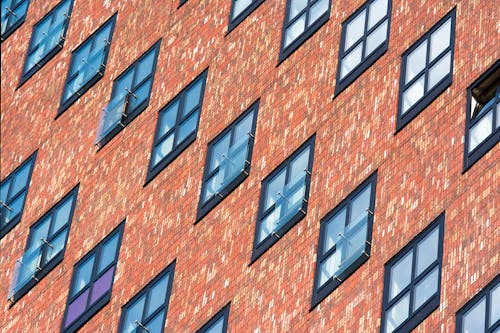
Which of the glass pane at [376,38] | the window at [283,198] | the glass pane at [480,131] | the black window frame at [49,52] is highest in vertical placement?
the black window frame at [49,52]

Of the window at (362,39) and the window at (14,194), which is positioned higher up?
the window at (14,194)

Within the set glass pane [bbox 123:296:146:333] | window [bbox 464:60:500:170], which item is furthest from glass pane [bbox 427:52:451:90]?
glass pane [bbox 123:296:146:333]

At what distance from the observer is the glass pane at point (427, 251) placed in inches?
1703

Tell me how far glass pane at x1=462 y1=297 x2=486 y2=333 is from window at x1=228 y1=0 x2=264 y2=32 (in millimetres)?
15540

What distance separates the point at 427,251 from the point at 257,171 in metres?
7.48

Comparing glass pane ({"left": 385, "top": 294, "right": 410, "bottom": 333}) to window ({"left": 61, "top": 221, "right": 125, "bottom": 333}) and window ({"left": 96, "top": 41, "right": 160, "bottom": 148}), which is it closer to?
window ({"left": 61, "top": 221, "right": 125, "bottom": 333})

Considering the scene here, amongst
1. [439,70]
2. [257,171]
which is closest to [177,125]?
[257,171]

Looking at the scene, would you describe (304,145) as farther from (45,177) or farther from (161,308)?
(45,177)

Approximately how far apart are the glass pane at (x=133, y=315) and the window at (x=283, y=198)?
366cm

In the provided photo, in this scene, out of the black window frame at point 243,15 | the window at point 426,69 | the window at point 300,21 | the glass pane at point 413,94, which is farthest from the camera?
the black window frame at point 243,15

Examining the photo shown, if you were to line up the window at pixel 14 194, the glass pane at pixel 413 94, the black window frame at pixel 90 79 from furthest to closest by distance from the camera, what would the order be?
the black window frame at pixel 90 79 < the window at pixel 14 194 < the glass pane at pixel 413 94

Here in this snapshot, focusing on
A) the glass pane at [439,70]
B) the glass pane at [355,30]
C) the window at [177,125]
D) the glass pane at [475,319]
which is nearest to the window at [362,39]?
the glass pane at [355,30]

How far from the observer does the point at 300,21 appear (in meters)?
52.7

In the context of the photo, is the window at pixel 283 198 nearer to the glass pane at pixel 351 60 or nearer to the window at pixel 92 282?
the glass pane at pixel 351 60
